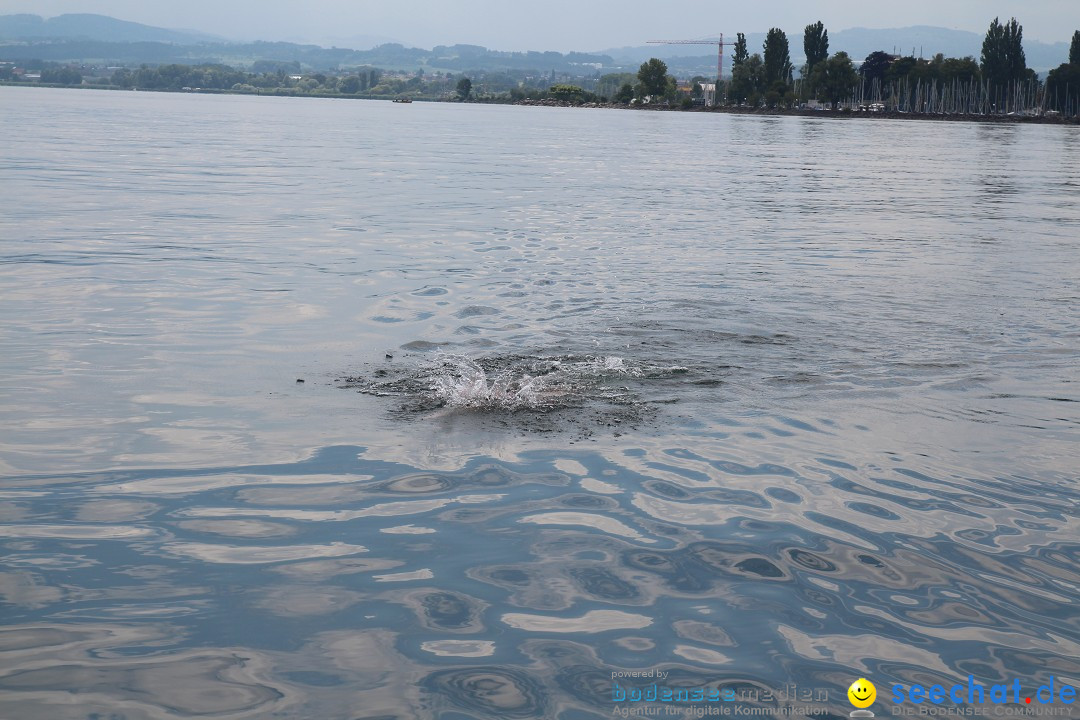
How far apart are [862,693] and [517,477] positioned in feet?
11.6

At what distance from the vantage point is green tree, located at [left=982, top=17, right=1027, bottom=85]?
18275cm

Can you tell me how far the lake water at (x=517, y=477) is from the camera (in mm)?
5398

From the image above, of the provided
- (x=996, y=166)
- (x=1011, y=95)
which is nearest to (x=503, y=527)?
(x=996, y=166)

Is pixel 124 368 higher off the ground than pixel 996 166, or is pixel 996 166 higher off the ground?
pixel 996 166

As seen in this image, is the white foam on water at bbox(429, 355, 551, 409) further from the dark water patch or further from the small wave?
the dark water patch

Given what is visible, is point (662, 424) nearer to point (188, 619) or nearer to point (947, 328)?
point (188, 619)

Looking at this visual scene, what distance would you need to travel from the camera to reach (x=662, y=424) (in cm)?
957

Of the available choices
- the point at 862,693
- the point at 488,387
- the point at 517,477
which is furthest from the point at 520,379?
the point at 862,693

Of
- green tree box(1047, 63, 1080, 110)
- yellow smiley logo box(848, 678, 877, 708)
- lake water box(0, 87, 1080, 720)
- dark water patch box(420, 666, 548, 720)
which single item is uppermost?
green tree box(1047, 63, 1080, 110)

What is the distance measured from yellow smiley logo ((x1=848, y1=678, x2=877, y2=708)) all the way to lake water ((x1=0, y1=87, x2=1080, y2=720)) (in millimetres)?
58

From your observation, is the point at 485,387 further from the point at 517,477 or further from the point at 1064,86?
the point at 1064,86

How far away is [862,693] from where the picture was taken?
16.7 feet

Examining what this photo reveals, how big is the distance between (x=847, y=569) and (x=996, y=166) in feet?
177

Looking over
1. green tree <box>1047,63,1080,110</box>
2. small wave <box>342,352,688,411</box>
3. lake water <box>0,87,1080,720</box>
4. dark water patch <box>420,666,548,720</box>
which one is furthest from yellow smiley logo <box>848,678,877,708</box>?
green tree <box>1047,63,1080,110</box>
